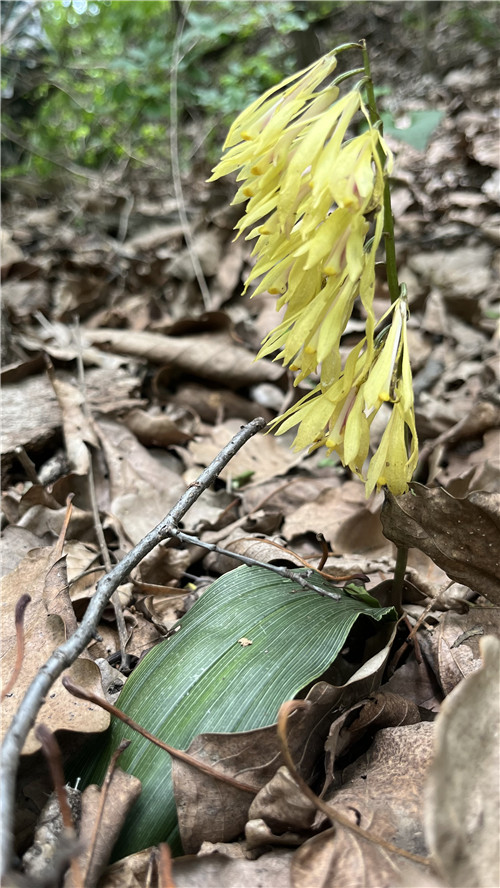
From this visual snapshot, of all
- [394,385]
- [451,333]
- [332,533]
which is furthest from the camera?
[451,333]

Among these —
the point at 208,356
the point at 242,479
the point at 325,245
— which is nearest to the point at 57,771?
the point at 325,245

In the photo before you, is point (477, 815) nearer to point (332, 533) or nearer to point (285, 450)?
point (332, 533)

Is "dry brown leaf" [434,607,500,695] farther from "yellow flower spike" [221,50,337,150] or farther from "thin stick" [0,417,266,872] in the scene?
"yellow flower spike" [221,50,337,150]

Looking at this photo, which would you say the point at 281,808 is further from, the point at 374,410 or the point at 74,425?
the point at 74,425

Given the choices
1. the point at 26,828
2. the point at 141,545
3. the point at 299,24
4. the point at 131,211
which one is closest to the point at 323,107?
the point at 141,545

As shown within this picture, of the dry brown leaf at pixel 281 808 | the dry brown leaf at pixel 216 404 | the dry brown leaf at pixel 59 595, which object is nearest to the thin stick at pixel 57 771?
the dry brown leaf at pixel 281 808

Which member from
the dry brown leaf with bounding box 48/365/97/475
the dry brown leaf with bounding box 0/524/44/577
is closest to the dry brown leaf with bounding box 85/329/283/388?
the dry brown leaf with bounding box 48/365/97/475
